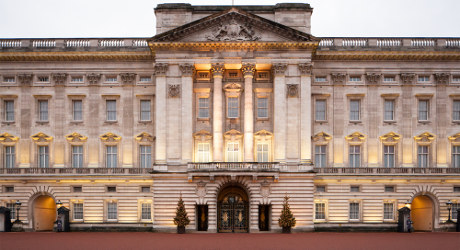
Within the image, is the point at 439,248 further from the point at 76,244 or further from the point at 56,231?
the point at 56,231

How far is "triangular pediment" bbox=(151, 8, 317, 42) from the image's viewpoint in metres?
47.0

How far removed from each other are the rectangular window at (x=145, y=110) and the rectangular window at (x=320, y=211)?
18158 millimetres

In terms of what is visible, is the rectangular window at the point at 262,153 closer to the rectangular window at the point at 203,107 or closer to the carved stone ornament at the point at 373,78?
the rectangular window at the point at 203,107

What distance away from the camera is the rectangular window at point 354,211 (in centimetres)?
4894

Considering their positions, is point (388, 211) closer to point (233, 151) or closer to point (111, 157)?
point (233, 151)

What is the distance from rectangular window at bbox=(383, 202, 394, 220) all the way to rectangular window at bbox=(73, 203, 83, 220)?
2871cm

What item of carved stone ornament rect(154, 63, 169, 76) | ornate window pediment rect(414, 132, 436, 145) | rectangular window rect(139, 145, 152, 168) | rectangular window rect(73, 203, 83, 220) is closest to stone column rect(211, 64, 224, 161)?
carved stone ornament rect(154, 63, 169, 76)

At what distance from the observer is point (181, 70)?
47781 mm

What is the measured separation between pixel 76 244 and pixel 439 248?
22033 millimetres

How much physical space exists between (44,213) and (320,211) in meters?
26.8

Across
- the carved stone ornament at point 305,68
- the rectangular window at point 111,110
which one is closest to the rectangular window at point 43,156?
the rectangular window at point 111,110

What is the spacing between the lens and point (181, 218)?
147 feet

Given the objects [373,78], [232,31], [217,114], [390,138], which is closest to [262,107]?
[217,114]

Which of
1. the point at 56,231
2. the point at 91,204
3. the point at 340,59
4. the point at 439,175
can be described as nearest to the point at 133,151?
the point at 91,204
